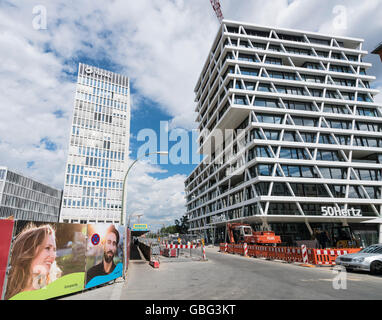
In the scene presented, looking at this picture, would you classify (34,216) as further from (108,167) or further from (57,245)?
(57,245)

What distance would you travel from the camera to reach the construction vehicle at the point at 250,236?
23.3m

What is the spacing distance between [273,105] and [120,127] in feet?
191

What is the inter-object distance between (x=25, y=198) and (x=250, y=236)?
80487 millimetres

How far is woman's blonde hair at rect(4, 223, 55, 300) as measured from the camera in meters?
5.51

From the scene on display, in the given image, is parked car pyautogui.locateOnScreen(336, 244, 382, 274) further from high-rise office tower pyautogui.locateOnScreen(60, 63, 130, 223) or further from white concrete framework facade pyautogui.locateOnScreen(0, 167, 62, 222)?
high-rise office tower pyautogui.locateOnScreen(60, 63, 130, 223)

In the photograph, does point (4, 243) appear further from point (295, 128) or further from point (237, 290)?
point (295, 128)

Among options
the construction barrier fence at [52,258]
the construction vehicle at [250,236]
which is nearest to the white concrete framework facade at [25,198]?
the construction vehicle at [250,236]

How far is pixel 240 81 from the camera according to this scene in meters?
41.9

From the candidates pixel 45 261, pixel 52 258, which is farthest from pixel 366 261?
pixel 45 261

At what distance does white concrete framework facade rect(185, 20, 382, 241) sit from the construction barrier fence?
29128 mm

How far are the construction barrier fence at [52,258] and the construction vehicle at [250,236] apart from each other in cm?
1761

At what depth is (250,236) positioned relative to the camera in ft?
→ 81.6

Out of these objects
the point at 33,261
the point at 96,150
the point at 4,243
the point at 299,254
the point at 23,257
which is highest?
the point at 96,150
